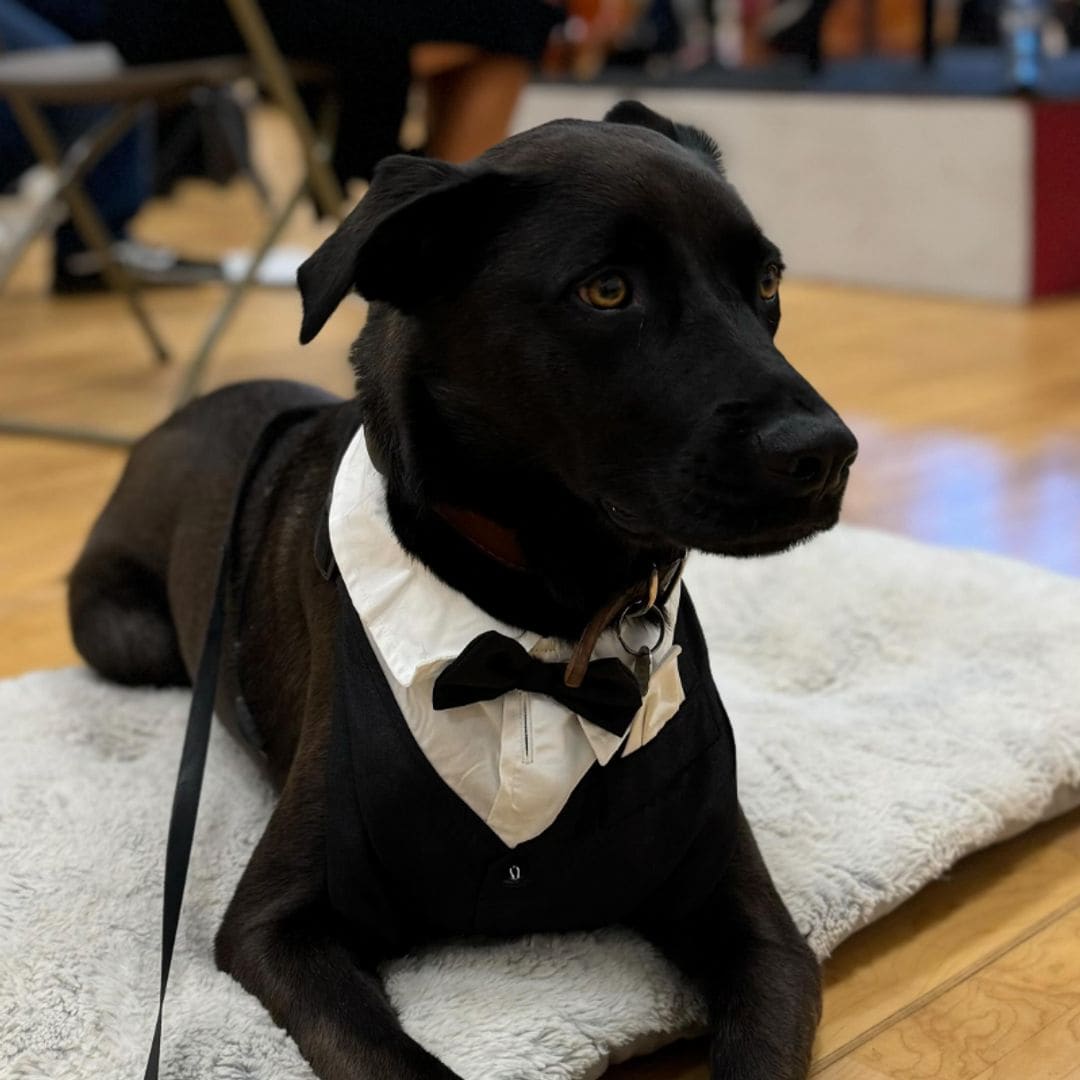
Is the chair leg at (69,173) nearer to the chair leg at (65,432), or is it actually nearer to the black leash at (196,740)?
the chair leg at (65,432)

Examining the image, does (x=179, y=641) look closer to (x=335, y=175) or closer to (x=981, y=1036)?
(x=981, y=1036)

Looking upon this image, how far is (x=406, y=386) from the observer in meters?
1.24

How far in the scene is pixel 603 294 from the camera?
3.80ft

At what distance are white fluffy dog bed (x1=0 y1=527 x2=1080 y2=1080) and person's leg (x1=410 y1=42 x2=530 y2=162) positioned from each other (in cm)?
130

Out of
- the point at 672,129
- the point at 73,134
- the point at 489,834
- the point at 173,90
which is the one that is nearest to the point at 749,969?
the point at 489,834

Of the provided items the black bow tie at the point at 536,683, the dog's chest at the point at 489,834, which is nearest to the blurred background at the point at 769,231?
the dog's chest at the point at 489,834

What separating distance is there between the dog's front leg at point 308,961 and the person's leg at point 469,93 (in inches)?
82.8

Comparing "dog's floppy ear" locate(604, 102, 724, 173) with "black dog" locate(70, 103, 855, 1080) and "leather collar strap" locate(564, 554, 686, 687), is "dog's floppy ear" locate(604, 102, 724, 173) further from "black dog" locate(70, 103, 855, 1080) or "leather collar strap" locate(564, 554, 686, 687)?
"leather collar strap" locate(564, 554, 686, 687)

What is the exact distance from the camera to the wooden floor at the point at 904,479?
1329mm

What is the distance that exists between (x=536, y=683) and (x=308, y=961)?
0.27 meters

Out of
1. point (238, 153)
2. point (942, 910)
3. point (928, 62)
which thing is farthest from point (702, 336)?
point (238, 153)

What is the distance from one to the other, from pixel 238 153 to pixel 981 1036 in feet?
17.5

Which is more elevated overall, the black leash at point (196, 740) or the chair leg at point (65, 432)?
the black leash at point (196, 740)

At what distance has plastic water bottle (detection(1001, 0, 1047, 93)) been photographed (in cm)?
423
